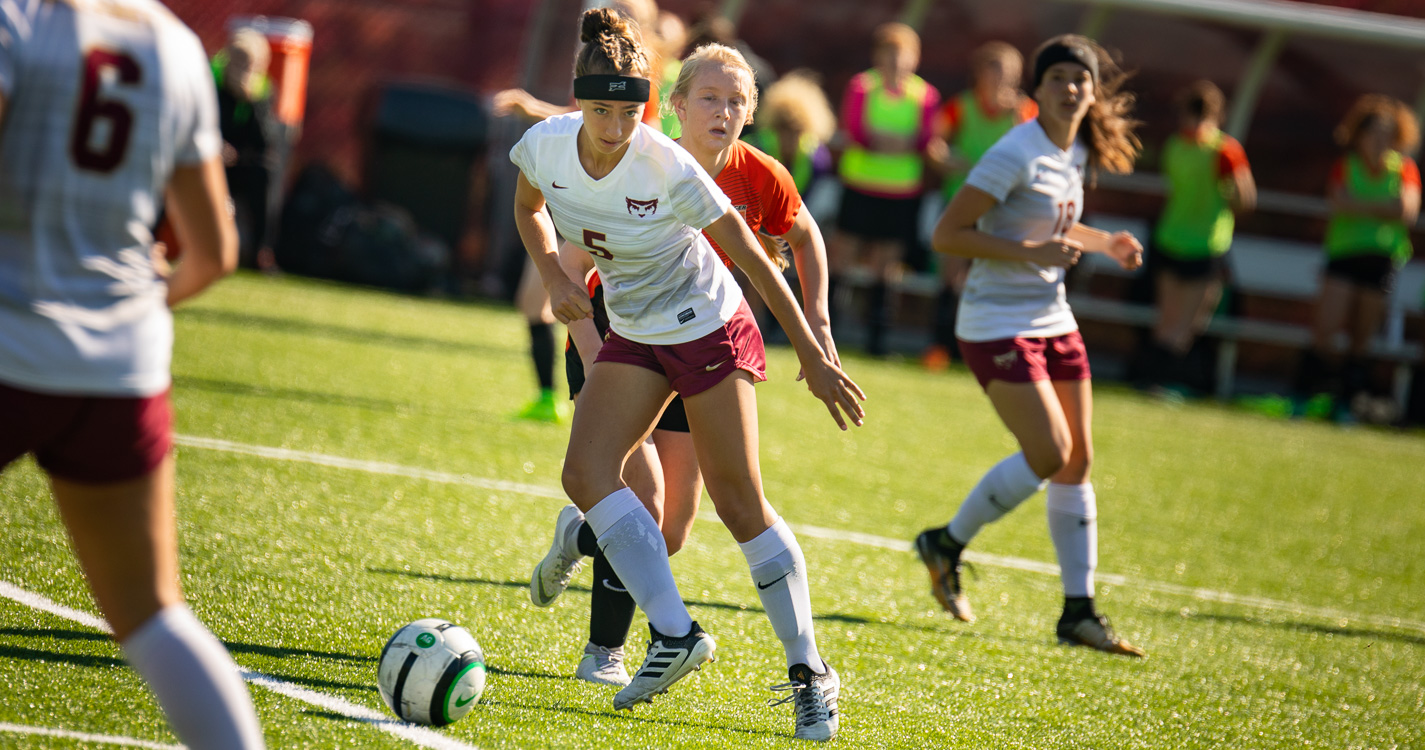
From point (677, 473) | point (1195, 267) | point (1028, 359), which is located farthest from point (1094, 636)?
point (1195, 267)

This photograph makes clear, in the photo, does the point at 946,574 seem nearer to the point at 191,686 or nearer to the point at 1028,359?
the point at 1028,359

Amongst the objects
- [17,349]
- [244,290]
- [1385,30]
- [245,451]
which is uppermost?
[1385,30]

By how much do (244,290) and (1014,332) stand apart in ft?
27.1

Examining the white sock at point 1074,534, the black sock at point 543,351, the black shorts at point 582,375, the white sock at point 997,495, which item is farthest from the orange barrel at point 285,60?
the white sock at point 1074,534

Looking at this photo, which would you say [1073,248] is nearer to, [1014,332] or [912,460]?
[1014,332]

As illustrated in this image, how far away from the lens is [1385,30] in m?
13.2

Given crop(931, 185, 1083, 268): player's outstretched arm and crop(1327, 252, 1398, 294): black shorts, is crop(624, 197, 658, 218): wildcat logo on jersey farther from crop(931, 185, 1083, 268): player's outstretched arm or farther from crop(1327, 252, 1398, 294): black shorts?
crop(1327, 252, 1398, 294): black shorts

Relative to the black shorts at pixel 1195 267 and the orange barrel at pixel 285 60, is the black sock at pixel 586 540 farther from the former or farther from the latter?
the orange barrel at pixel 285 60

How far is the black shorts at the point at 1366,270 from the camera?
458 inches

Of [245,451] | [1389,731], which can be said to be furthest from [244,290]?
[1389,731]

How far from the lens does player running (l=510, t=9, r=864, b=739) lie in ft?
10.5

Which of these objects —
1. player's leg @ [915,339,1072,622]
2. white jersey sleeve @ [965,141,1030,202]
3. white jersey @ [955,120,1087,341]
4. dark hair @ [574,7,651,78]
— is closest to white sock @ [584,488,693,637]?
dark hair @ [574,7,651,78]

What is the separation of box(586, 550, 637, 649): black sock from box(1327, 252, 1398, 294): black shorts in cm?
998

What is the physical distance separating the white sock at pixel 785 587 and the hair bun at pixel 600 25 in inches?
50.9
